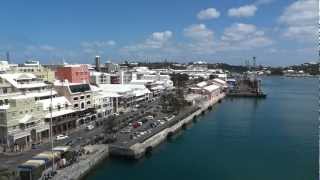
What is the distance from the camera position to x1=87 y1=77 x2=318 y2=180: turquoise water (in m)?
10.6

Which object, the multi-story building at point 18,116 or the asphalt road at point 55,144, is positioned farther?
the multi-story building at point 18,116

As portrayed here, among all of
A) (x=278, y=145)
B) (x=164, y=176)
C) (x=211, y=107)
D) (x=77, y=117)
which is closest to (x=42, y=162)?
(x=164, y=176)

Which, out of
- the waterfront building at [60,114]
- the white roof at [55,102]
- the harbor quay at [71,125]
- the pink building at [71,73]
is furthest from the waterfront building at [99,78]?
the waterfront building at [60,114]

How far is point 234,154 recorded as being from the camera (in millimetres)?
12727

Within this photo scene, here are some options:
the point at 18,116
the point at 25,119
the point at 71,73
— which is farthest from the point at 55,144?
the point at 71,73

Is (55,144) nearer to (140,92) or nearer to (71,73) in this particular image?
(71,73)

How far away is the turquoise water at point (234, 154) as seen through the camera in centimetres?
1061

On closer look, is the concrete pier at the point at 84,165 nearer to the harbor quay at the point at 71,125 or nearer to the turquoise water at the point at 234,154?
the harbor quay at the point at 71,125

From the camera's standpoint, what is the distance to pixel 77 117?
585 inches

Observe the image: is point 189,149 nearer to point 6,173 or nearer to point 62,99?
point 62,99

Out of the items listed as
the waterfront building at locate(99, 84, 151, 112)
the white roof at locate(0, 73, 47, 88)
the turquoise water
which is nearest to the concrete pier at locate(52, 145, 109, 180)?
the turquoise water

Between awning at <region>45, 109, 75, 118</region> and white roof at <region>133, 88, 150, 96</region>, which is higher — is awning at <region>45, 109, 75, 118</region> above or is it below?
below

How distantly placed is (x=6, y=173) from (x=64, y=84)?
7.55m

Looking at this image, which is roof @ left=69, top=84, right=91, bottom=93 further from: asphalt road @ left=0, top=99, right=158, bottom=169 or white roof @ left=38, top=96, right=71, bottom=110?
asphalt road @ left=0, top=99, right=158, bottom=169
